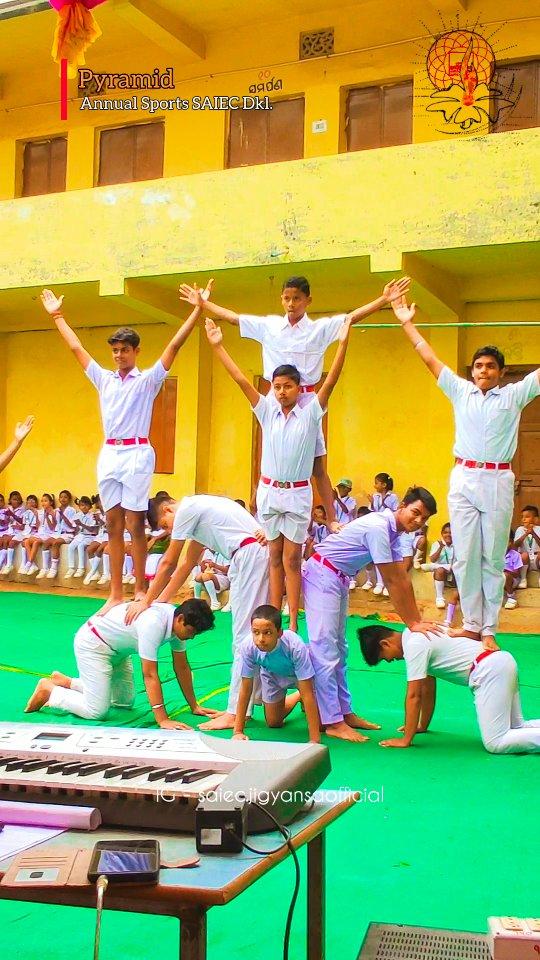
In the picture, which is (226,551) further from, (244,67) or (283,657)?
(244,67)

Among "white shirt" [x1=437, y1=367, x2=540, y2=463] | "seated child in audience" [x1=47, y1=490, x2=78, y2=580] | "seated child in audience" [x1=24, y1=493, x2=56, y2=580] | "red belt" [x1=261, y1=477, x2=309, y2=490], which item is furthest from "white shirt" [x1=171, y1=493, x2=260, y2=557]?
"seated child in audience" [x1=24, y1=493, x2=56, y2=580]

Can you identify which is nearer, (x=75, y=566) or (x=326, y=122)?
(x=326, y=122)

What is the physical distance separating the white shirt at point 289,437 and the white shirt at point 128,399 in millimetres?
939

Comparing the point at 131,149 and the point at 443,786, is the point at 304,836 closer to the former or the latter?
the point at 443,786

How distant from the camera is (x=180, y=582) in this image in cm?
595

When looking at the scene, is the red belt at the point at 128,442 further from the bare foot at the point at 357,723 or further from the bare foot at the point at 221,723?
the bare foot at the point at 357,723

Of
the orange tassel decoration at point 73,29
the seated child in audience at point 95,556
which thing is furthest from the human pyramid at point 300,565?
the seated child in audience at point 95,556

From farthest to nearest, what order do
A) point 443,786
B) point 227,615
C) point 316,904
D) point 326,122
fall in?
point 326,122 < point 227,615 < point 443,786 < point 316,904

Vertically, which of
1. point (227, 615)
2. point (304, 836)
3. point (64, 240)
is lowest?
point (227, 615)

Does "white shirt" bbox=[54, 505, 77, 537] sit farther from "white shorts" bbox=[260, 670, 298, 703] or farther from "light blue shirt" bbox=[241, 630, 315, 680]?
"light blue shirt" bbox=[241, 630, 315, 680]

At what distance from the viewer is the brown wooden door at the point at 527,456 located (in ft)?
38.2

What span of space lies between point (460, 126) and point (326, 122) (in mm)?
1759

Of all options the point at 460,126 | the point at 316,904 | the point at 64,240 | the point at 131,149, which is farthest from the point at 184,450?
the point at 316,904

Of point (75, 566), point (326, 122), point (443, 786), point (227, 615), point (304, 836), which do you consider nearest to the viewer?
point (304, 836)
